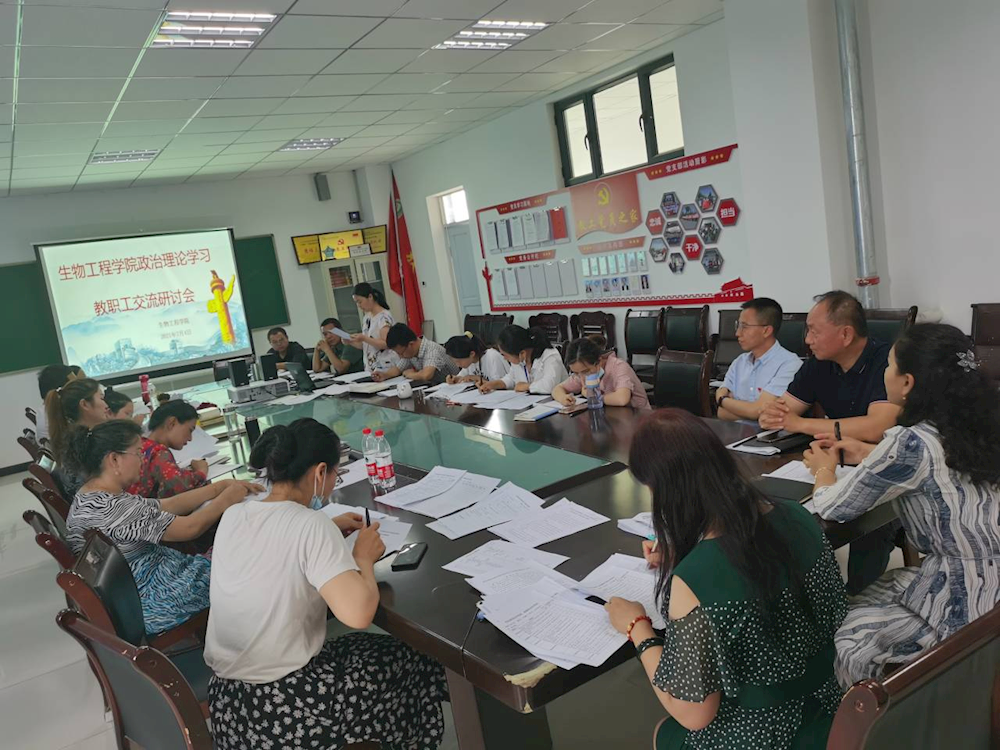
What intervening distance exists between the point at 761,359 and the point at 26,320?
25.8ft

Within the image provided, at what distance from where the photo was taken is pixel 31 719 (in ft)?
9.78

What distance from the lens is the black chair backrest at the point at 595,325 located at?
6.89m

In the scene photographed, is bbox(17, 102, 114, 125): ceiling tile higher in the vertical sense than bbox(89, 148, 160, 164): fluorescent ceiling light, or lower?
lower

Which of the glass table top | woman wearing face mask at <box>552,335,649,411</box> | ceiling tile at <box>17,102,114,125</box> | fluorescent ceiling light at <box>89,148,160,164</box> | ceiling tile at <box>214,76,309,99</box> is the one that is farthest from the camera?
fluorescent ceiling light at <box>89,148,160,164</box>

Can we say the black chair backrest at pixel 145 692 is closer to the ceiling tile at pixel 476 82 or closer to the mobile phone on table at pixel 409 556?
the mobile phone on table at pixel 409 556

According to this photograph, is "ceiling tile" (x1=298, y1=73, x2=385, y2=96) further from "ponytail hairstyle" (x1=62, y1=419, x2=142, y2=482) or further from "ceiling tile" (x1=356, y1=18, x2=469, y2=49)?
"ponytail hairstyle" (x1=62, y1=419, x2=142, y2=482)

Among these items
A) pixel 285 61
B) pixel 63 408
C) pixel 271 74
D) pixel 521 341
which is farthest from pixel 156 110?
pixel 521 341

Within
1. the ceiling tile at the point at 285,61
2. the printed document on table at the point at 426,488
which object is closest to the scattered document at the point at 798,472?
the printed document on table at the point at 426,488

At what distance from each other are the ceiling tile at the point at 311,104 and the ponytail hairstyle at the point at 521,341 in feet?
9.50

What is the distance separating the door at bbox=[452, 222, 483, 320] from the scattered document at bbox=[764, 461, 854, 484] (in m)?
6.99

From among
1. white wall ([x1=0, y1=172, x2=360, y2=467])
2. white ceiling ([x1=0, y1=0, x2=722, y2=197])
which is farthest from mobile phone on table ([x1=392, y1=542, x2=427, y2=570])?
white wall ([x1=0, y1=172, x2=360, y2=467])

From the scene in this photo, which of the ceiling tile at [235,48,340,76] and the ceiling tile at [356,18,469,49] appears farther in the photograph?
the ceiling tile at [235,48,340,76]

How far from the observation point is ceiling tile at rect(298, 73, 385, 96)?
5309 millimetres

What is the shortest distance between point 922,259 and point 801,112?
1174 mm
